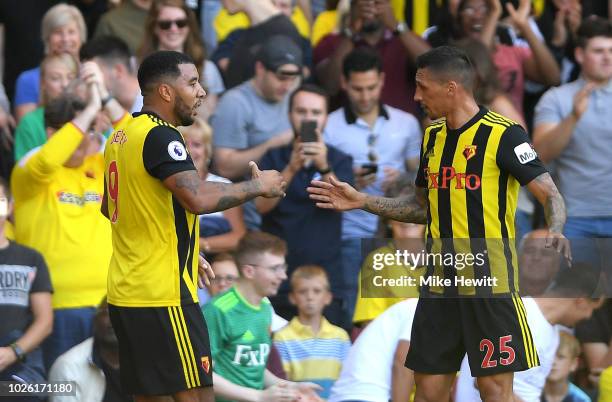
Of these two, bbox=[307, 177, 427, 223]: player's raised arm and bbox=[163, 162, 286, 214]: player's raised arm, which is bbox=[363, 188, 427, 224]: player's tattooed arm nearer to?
bbox=[307, 177, 427, 223]: player's raised arm

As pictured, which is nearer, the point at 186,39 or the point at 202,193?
the point at 202,193

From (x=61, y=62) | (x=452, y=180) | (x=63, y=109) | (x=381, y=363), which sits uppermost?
(x=61, y=62)

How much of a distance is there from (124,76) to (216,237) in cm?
148

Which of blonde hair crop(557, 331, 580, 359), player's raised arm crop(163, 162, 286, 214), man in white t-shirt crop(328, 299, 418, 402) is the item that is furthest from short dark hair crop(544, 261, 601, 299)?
player's raised arm crop(163, 162, 286, 214)

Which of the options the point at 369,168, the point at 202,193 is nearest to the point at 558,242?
the point at 202,193

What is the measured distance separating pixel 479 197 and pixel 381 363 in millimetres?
1622

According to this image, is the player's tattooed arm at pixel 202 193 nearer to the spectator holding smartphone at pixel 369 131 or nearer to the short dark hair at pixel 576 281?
the short dark hair at pixel 576 281

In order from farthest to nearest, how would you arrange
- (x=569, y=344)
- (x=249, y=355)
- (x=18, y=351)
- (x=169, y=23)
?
(x=169, y=23) → (x=569, y=344) → (x=18, y=351) → (x=249, y=355)

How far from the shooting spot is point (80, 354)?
8430mm

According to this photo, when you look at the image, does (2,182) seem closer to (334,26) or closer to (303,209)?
(303,209)

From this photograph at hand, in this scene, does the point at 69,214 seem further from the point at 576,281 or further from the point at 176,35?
the point at 576,281

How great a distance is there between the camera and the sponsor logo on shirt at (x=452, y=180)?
715 cm

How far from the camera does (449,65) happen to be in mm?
7258

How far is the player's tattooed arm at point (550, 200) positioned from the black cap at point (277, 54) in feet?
13.2
